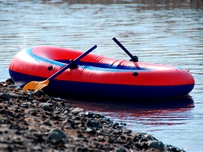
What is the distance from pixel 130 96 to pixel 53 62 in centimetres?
A: 166

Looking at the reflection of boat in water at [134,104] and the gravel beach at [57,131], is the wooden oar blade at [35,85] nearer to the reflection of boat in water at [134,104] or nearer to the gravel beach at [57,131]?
the reflection of boat in water at [134,104]

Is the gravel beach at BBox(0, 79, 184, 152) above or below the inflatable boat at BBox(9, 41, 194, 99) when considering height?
above

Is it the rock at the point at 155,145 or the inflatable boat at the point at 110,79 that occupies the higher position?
the rock at the point at 155,145

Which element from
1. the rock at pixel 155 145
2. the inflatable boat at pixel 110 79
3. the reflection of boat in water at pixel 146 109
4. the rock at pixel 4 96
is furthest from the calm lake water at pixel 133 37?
the rock at pixel 4 96

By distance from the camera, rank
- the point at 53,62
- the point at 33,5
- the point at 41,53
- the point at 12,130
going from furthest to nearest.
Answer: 1. the point at 33,5
2. the point at 41,53
3. the point at 53,62
4. the point at 12,130

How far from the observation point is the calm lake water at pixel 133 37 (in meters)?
9.02

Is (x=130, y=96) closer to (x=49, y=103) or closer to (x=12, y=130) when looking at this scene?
(x=49, y=103)

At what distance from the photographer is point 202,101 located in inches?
411

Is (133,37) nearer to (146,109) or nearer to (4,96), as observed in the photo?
(146,109)

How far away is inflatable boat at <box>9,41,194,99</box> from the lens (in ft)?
33.9

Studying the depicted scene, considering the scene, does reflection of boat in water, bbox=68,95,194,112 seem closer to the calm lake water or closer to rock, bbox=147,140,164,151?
the calm lake water

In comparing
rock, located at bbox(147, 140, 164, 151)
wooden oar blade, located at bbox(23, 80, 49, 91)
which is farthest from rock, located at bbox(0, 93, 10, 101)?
wooden oar blade, located at bbox(23, 80, 49, 91)

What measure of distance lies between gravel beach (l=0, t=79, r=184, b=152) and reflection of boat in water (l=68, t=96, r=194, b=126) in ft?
2.13

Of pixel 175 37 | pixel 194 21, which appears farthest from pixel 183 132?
pixel 194 21
